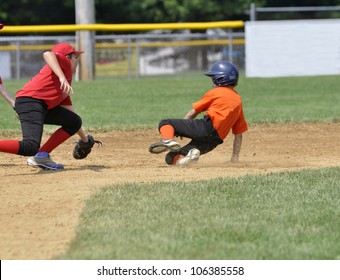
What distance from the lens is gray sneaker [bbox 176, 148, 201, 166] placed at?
947cm

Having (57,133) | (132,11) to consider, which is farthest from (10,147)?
(132,11)

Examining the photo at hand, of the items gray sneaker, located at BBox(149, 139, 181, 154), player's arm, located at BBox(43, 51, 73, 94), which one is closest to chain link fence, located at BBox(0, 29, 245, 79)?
gray sneaker, located at BBox(149, 139, 181, 154)

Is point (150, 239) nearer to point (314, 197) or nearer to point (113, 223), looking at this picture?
point (113, 223)

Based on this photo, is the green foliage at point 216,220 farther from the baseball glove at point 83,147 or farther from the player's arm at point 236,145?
the baseball glove at point 83,147

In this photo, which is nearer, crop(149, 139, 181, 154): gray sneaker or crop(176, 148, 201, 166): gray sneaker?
crop(149, 139, 181, 154): gray sneaker

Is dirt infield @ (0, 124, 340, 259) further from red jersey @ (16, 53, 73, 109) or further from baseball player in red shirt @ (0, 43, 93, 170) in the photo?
red jersey @ (16, 53, 73, 109)

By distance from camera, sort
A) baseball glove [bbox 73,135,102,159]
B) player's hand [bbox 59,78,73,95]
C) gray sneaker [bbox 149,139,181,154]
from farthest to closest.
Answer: baseball glove [bbox 73,135,102,159]
gray sneaker [bbox 149,139,181,154]
player's hand [bbox 59,78,73,95]

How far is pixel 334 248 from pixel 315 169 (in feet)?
11.1

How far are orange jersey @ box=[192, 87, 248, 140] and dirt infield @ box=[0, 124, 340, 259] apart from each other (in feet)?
1.46

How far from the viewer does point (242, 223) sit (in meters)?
6.50

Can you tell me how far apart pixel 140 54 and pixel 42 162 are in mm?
21855

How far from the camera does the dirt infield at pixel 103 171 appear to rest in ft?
21.1

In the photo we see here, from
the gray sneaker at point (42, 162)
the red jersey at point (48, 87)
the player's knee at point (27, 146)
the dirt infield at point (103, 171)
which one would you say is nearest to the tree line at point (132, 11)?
the dirt infield at point (103, 171)

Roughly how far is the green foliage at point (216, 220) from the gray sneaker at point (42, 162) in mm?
1549
